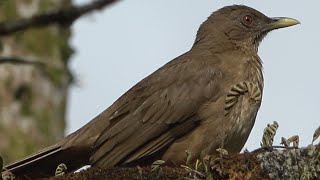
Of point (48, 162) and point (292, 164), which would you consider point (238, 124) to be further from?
point (292, 164)

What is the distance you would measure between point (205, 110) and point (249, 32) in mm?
2062

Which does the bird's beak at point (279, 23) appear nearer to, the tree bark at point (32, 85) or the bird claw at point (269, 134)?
the tree bark at point (32, 85)

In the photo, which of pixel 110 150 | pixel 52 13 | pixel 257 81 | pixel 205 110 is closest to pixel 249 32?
pixel 257 81

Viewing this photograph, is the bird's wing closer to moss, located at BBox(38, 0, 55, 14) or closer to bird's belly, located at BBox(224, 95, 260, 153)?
bird's belly, located at BBox(224, 95, 260, 153)

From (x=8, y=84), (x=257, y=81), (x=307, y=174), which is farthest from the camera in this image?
(x=8, y=84)

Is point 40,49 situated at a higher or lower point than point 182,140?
higher

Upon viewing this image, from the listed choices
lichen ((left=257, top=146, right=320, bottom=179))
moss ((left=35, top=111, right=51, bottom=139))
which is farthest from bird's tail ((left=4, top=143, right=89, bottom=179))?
moss ((left=35, top=111, right=51, bottom=139))

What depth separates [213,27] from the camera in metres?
9.70

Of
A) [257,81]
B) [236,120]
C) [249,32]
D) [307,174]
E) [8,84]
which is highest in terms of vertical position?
[8,84]

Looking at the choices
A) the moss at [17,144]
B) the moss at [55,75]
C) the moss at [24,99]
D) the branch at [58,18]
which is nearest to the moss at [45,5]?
the moss at [55,75]

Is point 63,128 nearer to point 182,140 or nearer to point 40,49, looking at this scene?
point 40,49

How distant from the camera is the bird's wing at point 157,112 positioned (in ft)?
25.0

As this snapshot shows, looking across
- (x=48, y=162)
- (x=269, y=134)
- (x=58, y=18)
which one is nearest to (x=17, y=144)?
(x=48, y=162)

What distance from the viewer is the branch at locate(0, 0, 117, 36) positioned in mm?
6012
